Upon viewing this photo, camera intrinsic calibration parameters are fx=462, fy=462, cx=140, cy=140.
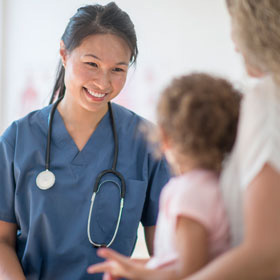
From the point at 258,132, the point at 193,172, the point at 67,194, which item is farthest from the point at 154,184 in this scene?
the point at 258,132

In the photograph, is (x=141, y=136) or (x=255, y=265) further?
(x=141, y=136)

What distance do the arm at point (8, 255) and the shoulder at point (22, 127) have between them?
0.29 metres

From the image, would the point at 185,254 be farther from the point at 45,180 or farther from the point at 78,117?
the point at 78,117

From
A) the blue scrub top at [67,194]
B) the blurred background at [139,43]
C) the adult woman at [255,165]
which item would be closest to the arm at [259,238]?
the adult woman at [255,165]

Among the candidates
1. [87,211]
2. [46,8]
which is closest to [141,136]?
[87,211]

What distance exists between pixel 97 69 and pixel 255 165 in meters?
0.91

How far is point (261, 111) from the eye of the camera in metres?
0.83

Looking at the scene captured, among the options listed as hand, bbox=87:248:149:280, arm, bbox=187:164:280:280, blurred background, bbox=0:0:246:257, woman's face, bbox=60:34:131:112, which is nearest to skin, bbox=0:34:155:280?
woman's face, bbox=60:34:131:112

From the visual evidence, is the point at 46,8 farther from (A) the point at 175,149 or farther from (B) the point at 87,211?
(A) the point at 175,149

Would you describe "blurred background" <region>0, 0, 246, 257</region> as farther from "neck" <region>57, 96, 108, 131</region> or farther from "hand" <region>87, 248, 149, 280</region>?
"hand" <region>87, 248, 149, 280</region>

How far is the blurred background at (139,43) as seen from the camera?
11.4 feet

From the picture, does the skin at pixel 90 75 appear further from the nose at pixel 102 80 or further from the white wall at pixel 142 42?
the white wall at pixel 142 42

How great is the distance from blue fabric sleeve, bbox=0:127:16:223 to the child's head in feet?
2.73

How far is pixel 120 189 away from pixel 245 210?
816 millimetres
